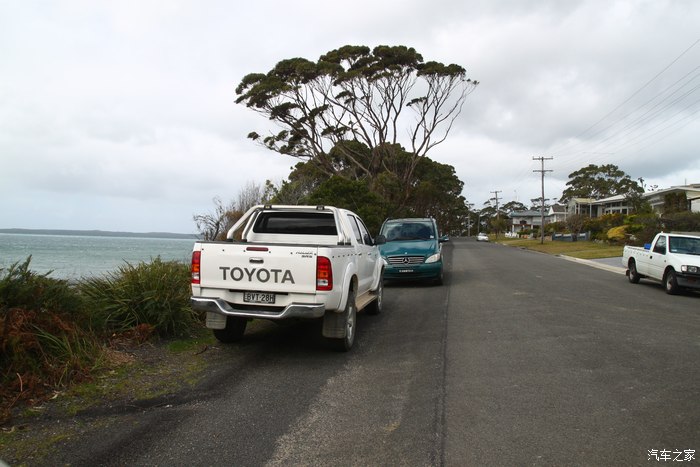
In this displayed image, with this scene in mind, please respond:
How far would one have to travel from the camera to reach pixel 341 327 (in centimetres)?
644

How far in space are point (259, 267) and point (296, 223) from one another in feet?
7.32

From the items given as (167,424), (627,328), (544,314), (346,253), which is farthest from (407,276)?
(167,424)

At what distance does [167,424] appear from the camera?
4.29m

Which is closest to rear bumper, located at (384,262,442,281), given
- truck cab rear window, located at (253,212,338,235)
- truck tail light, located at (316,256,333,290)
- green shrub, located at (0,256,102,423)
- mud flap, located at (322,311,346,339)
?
truck cab rear window, located at (253,212,338,235)

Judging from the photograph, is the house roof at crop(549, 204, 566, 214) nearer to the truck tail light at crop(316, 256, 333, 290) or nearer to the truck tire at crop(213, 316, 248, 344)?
the truck tire at crop(213, 316, 248, 344)

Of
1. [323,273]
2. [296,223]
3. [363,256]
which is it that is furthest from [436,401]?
[296,223]

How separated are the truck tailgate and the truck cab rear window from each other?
6.65ft

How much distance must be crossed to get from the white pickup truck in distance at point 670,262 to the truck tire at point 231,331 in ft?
38.3

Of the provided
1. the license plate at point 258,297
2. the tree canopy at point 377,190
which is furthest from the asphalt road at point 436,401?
the tree canopy at point 377,190

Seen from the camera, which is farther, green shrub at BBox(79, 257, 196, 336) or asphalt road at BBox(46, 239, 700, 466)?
green shrub at BBox(79, 257, 196, 336)

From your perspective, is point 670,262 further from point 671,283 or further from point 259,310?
point 259,310

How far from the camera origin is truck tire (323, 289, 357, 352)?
6430 mm

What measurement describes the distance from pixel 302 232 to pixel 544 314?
473 cm

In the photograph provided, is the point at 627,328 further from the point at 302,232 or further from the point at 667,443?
the point at 302,232
